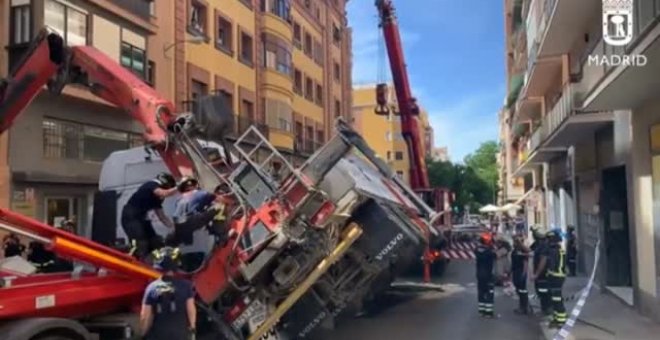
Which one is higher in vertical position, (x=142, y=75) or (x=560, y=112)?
(x=142, y=75)

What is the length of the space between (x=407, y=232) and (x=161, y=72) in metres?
15.4

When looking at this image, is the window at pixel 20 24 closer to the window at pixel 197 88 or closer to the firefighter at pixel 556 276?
the window at pixel 197 88

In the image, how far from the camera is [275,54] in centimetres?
3084

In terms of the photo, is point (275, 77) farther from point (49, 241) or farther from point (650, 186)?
point (49, 241)

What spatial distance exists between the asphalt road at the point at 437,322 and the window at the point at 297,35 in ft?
77.1

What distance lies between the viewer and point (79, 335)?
5.74 metres

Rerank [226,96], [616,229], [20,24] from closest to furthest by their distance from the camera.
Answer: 1. [616,229]
2. [20,24]
3. [226,96]

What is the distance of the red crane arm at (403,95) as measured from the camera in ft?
65.5

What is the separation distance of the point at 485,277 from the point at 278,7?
23.1 metres

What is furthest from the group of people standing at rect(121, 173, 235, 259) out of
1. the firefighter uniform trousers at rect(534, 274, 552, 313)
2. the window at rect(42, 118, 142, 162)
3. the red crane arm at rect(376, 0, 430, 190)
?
the red crane arm at rect(376, 0, 430, 190)

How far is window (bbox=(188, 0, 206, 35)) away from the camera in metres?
23.8

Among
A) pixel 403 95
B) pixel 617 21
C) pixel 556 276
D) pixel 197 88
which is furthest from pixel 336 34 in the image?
pixel 556 276

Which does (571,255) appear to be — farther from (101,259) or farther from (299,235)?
(101,259)

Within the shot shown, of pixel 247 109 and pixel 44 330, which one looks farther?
pixel 247 109
